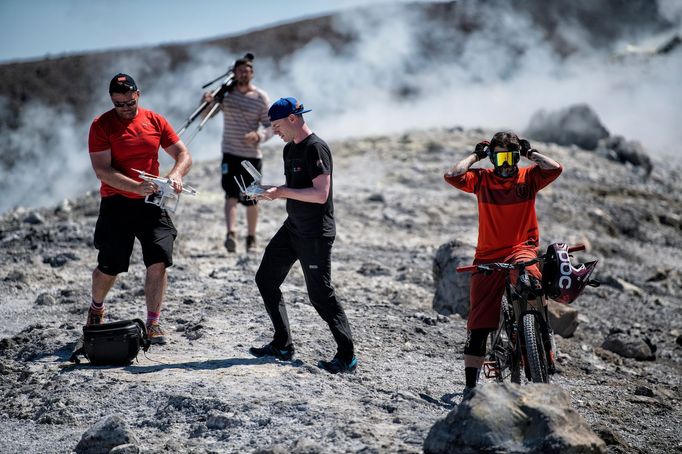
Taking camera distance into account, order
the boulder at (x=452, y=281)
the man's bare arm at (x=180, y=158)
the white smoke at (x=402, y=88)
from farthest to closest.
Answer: the white smoke at (x=402, y=88)
the boulder at (x=452, y=281)
the man's bare arm at (x=180, y=158)

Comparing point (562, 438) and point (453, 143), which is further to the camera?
point (453, 143)

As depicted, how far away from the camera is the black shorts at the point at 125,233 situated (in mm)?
6281

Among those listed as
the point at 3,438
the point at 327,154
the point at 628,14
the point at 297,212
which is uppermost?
the point at 628,14

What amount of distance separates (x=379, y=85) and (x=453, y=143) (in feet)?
28.7

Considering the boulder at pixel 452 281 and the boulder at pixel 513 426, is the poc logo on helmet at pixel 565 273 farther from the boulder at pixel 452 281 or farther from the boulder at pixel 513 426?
the boulder at pixel 452 281

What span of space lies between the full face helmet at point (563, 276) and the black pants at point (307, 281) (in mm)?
1382

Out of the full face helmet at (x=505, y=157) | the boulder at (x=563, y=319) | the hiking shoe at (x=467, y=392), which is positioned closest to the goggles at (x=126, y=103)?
the full face helmet at (x=505, y=157)

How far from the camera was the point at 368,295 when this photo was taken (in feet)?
28.9

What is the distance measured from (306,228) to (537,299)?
5.00 feet

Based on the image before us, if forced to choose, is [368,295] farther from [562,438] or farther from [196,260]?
[562,438]

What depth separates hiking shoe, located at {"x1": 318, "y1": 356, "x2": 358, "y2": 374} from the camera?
6102mm

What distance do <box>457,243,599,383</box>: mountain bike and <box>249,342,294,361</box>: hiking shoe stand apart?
1484mm

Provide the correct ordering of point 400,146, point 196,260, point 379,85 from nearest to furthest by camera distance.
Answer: point 196,260, point 400,146, point 379,85

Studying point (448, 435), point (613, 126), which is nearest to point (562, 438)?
point (448, 435)
